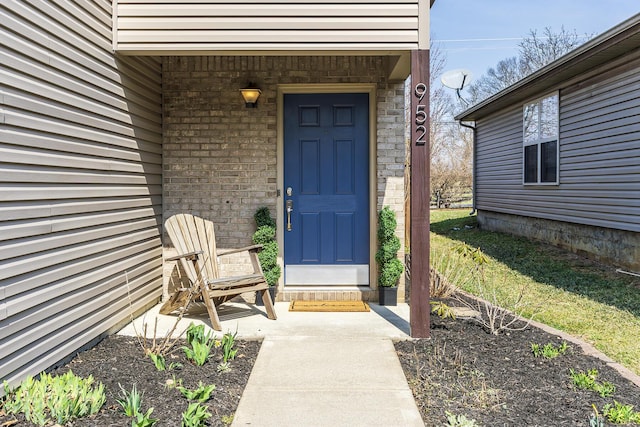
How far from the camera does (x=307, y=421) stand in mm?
2357

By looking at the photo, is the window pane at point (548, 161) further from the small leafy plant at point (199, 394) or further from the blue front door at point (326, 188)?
the small leafy plant at point (199, 394)

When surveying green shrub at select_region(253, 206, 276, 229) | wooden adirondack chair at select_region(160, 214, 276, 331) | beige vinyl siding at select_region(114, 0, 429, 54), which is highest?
beige vinyl siding at select_region(114, 0, 429, 54)

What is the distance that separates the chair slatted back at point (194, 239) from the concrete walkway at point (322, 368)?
0.43 metres

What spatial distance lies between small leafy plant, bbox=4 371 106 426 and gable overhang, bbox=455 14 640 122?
19.6ft

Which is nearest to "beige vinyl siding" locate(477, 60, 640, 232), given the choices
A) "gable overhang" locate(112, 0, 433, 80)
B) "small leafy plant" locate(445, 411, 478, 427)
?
"gable overhang" locate(112, 0, 433, 80)

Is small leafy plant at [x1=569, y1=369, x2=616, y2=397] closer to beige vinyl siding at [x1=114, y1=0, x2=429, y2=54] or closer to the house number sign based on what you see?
the house number sign

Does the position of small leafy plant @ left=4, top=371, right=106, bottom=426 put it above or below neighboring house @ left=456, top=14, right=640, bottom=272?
below

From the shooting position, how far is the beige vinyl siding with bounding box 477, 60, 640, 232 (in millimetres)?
6266

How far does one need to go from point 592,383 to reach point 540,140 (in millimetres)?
7062

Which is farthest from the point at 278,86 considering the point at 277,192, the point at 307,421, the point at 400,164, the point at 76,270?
the point at 307,421

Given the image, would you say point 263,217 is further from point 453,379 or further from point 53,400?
point 53,400

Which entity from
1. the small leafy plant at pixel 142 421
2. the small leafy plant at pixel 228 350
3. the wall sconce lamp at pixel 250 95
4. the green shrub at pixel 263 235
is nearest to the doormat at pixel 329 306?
the green shrub at pixel 263 235

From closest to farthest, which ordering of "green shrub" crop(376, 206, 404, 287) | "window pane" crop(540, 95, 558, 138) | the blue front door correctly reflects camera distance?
"green shrub" crop(376, 206, 404, 287) < the blue front door < "window pane" crop(540, 95, 558, 138)

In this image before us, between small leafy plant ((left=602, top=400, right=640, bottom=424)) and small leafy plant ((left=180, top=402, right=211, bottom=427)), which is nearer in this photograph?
small leafy plant ((left=180, top=402, right=211, bottom=427))
